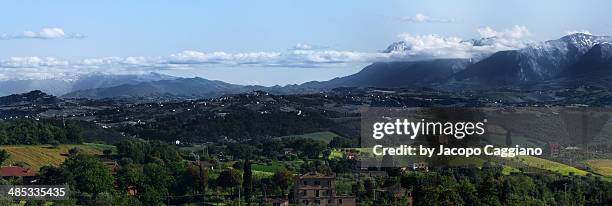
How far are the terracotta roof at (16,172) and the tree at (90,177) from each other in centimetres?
428

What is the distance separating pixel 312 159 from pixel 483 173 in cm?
2225

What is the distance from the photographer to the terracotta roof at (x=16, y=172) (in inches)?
2133

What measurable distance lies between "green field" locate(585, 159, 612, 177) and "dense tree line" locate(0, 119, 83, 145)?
43.5 meters

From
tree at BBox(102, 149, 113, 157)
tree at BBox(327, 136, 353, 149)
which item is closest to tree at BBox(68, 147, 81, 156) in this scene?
tree at BBox(102, 149, 113, 157)

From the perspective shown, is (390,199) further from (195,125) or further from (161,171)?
(195,125)

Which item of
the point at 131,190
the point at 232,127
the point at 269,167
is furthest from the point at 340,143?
the point at 131,190

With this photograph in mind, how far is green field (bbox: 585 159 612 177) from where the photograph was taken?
58969 mm

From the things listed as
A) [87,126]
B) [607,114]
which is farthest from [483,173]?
[87,126]

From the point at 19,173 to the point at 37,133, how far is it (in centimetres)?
2359

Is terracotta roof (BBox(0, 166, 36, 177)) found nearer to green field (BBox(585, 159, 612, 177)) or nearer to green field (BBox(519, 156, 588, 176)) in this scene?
green field (BBox(519, 156, 588, 176))

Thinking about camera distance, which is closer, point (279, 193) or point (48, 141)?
point (279, 193)

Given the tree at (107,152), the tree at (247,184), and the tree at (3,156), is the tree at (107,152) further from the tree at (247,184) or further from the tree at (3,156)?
the tree at (247,184)

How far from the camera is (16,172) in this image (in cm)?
5522

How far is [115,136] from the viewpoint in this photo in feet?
318
